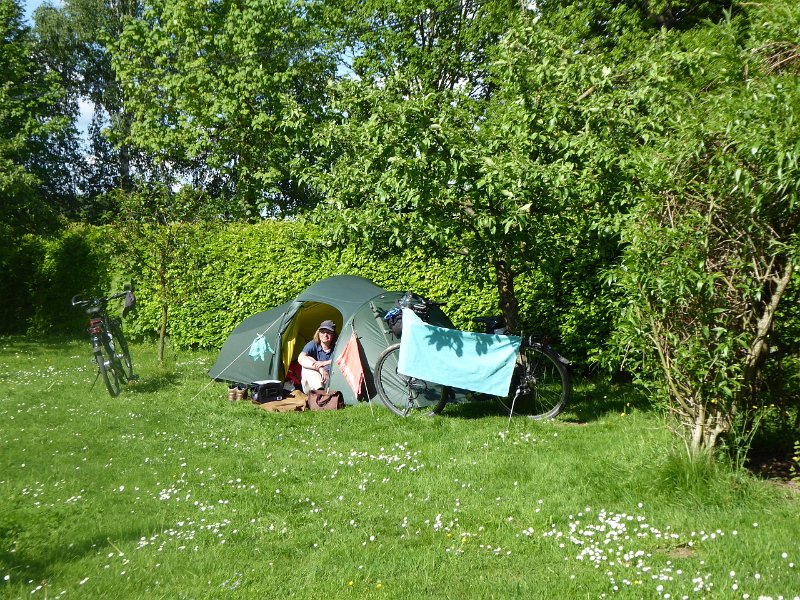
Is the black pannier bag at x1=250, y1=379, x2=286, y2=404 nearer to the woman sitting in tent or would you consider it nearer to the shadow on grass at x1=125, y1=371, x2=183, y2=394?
the woman sitting in tent

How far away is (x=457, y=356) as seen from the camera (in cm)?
809

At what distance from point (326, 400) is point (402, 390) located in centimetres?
106

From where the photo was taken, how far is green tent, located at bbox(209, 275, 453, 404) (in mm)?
9391

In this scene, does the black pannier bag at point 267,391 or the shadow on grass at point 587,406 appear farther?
the black pannier bag at point 267,391

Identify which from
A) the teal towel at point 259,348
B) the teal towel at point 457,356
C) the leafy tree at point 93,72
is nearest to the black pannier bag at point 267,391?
the teal towel at point 259,348

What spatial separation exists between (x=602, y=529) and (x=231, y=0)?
16.7 metres

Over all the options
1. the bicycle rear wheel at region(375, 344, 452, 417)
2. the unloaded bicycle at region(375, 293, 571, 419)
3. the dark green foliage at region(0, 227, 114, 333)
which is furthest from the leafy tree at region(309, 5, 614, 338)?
the dark green foliage at region(0, 227, 114, 333)

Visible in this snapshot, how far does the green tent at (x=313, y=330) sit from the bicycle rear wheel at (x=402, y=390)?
43 centimetres

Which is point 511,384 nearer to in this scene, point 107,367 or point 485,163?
point 485,163

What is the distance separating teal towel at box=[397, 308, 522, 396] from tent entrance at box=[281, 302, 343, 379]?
2504 mm

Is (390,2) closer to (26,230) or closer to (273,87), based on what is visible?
(273,87)

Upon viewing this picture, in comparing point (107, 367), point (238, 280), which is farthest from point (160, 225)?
point (107, 367)

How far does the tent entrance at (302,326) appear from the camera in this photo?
10564 millimetres

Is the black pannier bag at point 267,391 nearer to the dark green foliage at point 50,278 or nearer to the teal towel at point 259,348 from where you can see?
the teal towel at point 259,348
